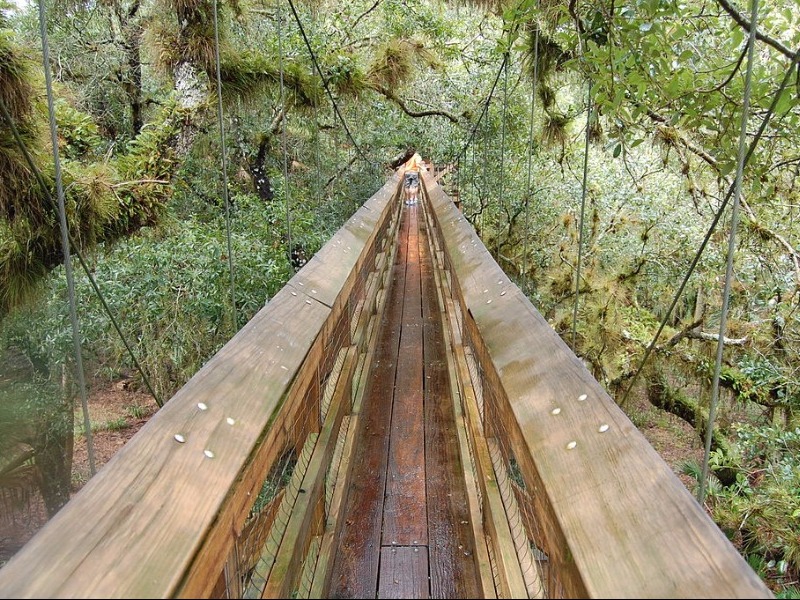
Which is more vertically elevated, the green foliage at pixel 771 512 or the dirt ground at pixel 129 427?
the green foliage at pixel 771 512

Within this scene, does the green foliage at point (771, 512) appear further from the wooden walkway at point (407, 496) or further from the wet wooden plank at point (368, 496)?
the wet wooden plank at point (368, 496)

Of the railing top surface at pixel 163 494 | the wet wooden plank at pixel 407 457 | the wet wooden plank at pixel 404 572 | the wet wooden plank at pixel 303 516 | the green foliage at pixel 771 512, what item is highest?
the railing top surface at pixel 163 494

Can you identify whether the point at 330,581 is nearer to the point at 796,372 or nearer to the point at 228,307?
the point at 228,307

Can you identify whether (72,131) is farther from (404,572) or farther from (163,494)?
(163,494)

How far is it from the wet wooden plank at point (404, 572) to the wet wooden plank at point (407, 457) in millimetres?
31

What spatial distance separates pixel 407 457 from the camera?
63.6 inches

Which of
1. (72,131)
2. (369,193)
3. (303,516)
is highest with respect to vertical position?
(72,131)

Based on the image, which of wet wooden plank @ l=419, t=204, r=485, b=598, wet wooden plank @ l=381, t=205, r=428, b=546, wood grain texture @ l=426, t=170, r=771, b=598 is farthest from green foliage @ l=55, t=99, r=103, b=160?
wood grain texture @ l=426, t=170, r=771, b=598

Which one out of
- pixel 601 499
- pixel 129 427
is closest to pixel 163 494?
pixel 601 499

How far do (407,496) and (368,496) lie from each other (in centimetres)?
9

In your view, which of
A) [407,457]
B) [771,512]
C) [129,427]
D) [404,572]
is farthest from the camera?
[129,427]

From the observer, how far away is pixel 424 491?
143cm

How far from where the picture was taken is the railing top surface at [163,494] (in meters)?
0.46

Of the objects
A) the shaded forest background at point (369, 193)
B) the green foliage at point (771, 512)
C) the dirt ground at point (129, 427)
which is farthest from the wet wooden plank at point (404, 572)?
the dirt ground at point (129, 427)
